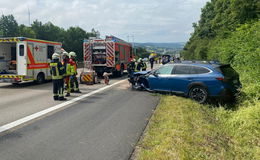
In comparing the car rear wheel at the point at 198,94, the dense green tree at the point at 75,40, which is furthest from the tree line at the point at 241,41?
the dense green tree at the point at 75,40

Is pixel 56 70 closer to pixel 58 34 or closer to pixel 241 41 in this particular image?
pixel 241 41

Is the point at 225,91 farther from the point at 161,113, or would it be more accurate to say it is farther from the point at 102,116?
the point at 102,116

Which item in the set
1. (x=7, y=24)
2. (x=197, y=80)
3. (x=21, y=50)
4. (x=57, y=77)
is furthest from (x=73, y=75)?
(x=7, y=24)

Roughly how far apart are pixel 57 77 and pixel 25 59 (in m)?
4.52

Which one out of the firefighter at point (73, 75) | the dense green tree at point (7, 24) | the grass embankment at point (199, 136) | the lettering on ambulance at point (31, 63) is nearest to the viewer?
the grass embankment at point (199, 136)

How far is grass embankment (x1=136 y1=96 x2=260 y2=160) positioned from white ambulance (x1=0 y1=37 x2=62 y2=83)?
852 cm

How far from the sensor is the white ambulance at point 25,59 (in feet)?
40.6

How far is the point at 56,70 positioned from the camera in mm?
8852

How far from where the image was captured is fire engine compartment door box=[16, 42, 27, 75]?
12.4 meters

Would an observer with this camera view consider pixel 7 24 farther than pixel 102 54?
Yes

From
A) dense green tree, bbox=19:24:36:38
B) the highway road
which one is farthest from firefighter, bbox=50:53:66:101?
dense green tree, bbox=19:24:36:38

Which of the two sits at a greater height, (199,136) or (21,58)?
(21,58)

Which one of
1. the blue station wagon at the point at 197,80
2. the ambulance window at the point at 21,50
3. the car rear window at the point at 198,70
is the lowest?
the blue station wagon at the point at 197,80

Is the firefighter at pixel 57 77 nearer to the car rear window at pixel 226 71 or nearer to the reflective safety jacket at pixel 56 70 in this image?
the reflective safety jacket at pixel 56 70
